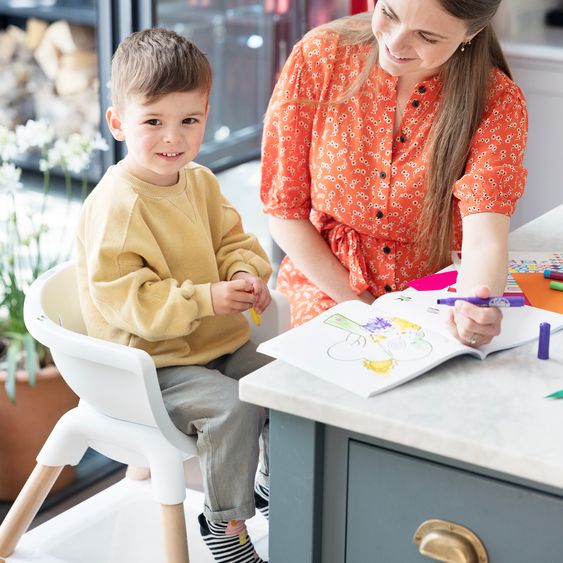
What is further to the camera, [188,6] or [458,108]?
[188,6]

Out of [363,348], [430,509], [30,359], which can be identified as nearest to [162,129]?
[363,348]

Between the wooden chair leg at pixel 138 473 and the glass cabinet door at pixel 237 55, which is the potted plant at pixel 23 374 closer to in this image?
the wooden chair leg at pixel 138 473

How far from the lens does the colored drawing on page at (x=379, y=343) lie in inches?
50.1

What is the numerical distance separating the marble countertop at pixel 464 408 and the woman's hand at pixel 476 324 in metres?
0.03

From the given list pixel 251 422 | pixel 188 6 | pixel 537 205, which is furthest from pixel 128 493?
pixel 188 6

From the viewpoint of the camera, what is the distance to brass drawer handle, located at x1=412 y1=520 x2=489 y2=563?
1136 millimetres

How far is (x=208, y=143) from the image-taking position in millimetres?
3824

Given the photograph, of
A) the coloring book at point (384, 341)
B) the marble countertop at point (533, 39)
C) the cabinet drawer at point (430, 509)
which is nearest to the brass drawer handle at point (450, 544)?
the cabinet drawer at point (430, 509)

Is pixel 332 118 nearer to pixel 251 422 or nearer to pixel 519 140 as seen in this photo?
pixel 519 140

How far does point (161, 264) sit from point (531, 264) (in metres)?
0.63

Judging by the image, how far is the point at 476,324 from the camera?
1306mm

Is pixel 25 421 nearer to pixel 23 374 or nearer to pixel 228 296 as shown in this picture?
pixel 23 374

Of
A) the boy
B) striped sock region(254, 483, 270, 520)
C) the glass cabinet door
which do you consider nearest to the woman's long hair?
the boy

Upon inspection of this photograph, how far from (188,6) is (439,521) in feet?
9.09
